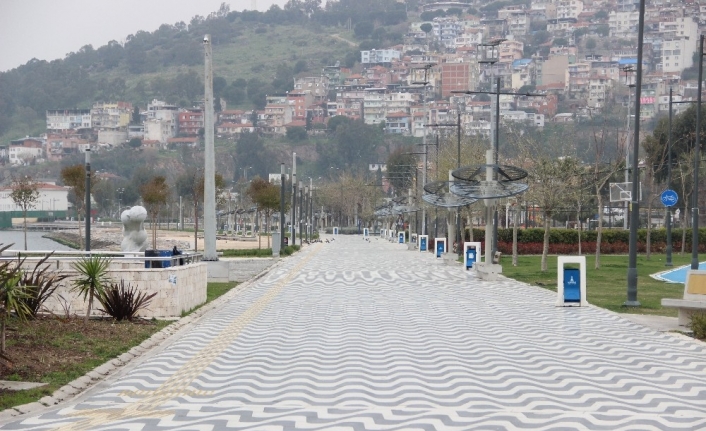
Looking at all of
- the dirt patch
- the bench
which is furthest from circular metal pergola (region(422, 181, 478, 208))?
the dirt patch

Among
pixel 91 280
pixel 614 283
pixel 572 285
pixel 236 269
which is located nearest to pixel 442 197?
pixel 236 269

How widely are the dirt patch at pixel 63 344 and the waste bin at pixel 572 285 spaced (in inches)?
349

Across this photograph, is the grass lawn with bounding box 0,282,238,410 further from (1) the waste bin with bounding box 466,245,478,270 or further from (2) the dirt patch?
(1) the waste bin with bounding box 466,245,478,270

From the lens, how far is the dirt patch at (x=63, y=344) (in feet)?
41.6

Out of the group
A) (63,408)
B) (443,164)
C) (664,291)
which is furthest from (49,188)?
(63,408)

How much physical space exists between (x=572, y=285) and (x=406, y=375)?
10.8 m

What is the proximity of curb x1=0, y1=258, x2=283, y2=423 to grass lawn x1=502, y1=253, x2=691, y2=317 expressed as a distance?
8744mm

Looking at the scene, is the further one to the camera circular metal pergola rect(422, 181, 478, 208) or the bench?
circular metal pergola rect(422, 181, 478, 208)

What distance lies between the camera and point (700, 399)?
36.9 ft

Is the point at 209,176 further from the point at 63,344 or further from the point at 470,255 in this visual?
the point at 470,255

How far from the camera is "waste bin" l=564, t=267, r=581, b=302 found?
22.8 m

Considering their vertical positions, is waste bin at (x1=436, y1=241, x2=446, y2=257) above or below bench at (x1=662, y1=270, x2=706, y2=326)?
below

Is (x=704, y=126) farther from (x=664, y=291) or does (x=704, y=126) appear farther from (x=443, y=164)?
(x=664, y=291)

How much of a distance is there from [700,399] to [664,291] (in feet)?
55.2
